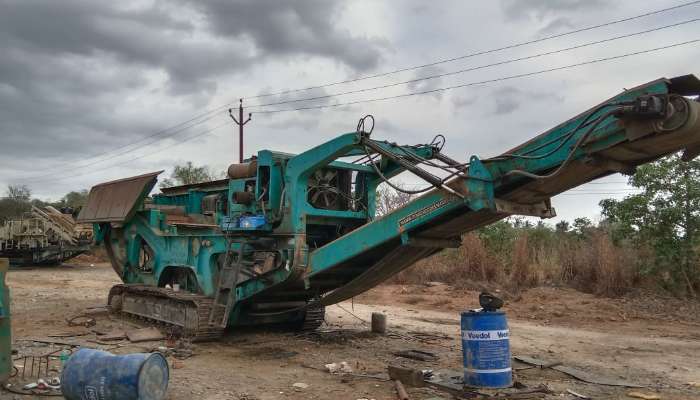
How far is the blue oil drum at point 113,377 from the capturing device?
200 inches

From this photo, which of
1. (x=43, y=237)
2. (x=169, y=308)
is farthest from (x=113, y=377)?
(x=43, y=237)

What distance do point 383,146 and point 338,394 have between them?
2943 millimetres

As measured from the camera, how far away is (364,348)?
873cm

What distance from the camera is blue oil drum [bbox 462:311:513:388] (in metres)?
5.97

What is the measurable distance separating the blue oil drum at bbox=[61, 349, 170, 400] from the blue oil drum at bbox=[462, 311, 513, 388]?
9.46 feet

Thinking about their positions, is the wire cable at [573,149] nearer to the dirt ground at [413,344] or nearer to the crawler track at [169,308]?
the dirt ground at [413,344]

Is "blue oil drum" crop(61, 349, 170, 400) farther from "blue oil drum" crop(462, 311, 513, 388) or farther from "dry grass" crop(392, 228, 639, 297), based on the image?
"dry grass" crop(392, 228, 639, 297)

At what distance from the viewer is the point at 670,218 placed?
13742 millimetres

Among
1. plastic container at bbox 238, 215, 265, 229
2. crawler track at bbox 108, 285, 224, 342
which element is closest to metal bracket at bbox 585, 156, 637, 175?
plastic container at bbox 238, 215, 265, 229

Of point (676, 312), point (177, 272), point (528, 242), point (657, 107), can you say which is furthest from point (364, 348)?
point (528, 242)

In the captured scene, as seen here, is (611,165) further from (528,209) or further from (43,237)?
(43,237)

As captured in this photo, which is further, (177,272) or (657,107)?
(177,272)

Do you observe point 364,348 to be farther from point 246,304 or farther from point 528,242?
point 528,242

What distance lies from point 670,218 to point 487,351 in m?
9.73
